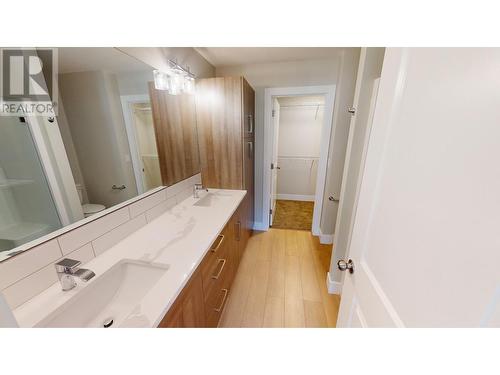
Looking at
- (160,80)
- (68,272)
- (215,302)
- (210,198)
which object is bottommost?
(215,302)

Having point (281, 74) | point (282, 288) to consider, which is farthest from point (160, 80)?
point (282, 288)

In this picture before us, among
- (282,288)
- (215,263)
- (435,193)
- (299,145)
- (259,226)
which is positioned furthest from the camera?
(299,145)

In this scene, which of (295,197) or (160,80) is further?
(295,197)

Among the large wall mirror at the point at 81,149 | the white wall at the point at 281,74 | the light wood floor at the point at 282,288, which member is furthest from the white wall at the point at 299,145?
the large wall mirror at the point at 81,149

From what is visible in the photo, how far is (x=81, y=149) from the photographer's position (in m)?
0.93

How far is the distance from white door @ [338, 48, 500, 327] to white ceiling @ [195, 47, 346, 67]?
63.8 inches

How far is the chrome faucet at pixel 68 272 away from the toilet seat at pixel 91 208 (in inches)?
11.9

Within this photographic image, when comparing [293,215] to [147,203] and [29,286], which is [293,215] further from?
[29,286]

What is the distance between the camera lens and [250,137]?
236cm

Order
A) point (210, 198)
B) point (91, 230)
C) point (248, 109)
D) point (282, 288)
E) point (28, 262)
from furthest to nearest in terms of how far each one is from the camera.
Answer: point (248, 109), point (210, 198), point (282, 288), point (91, 230), point (28, 262)

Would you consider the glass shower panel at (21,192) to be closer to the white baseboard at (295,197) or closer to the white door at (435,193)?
the white door at (435,193)

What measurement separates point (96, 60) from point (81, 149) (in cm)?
52
